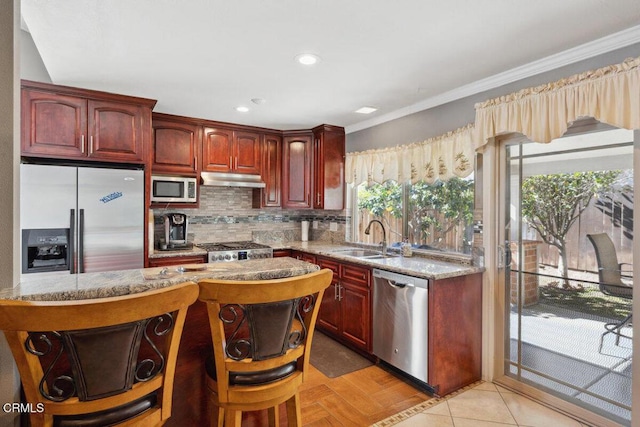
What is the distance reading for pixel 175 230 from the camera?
152 inches

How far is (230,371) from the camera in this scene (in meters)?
1.32

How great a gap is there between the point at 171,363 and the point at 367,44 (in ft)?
6.76

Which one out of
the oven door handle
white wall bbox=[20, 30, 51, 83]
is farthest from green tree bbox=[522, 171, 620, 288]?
white wall bbox=[20, 30, 51, 83]

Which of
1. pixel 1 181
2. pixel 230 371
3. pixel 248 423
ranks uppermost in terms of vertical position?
pixel 1 181

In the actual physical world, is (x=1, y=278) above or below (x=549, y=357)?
above

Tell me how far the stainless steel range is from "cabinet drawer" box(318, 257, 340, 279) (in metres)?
0.71

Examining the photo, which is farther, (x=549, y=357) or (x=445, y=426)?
(x=549, y=357)

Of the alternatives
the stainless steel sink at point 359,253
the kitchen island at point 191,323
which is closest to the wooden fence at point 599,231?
the stainless steel sink at point 359,253

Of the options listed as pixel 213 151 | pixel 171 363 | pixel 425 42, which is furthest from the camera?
pixel 213 151

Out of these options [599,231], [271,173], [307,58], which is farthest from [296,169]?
[599,231]

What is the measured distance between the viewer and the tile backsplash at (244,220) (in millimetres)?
4270

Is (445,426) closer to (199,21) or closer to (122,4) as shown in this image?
(199,21)

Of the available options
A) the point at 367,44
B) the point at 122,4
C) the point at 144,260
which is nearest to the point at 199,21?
the point at 122,4

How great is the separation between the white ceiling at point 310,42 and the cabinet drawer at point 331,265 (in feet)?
5.47
